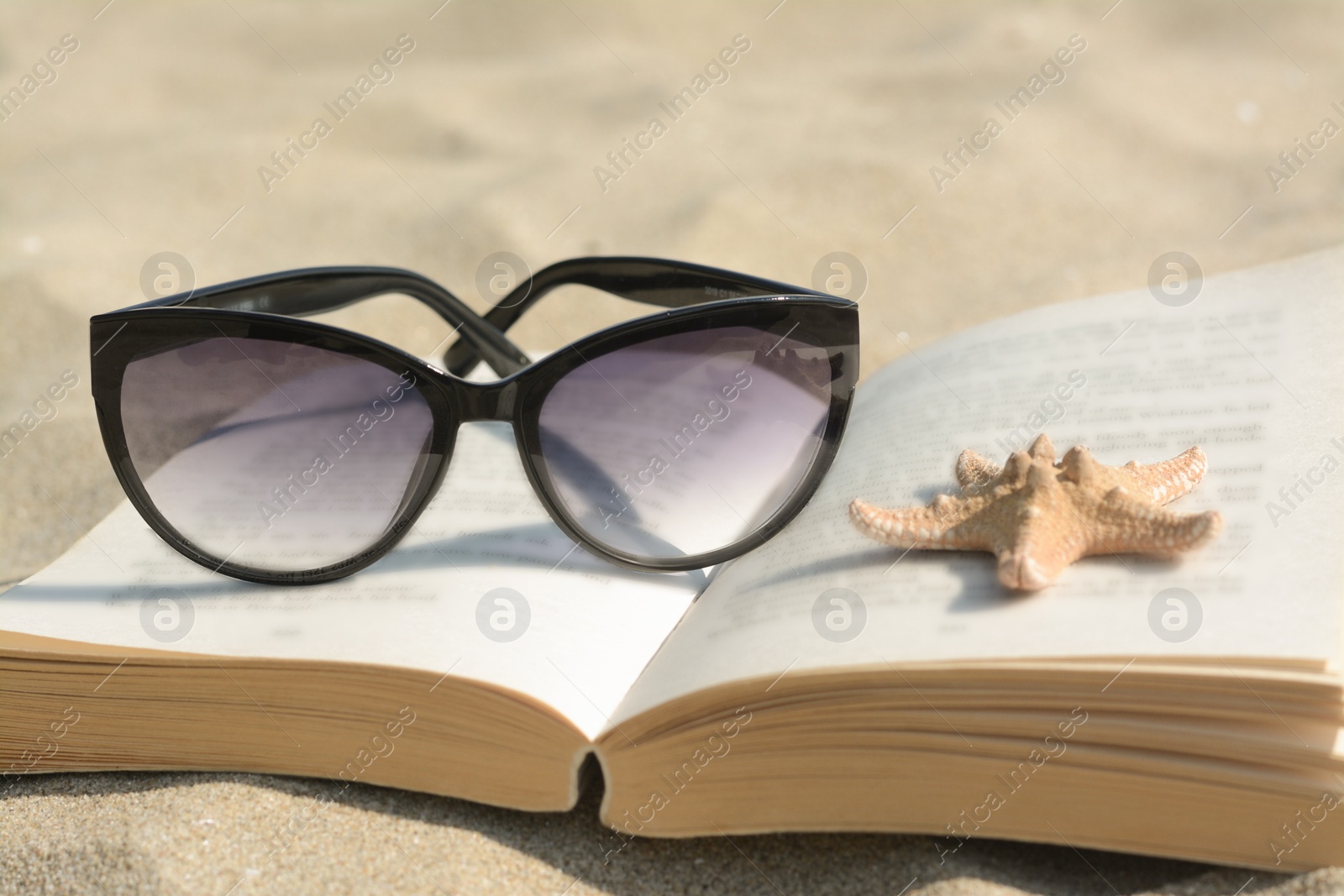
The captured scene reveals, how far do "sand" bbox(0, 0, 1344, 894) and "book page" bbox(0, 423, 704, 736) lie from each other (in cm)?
21

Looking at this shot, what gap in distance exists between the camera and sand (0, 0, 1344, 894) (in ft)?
4.20

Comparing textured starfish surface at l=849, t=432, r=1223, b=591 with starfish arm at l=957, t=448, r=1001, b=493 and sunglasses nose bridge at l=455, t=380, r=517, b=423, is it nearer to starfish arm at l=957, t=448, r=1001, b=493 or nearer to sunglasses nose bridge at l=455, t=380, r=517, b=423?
starfish arm at l=957, t=448, r=1001, b=493

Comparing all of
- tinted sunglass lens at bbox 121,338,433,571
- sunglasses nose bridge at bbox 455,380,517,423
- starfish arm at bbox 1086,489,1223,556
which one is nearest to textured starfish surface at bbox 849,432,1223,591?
starfish arm at bbox 1086,489,1223,556

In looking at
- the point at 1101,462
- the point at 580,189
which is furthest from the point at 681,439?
the point at 580,189

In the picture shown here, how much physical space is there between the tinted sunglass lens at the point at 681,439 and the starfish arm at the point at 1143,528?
1.57ft

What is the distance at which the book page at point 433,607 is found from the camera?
134 cm

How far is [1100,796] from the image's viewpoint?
3.67 ft

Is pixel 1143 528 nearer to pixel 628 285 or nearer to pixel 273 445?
pixel 628 285

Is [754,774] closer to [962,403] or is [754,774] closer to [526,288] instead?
[962,403]

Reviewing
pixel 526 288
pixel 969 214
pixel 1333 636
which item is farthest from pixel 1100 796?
pixel 969 214

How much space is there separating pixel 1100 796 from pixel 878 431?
34.3 inches

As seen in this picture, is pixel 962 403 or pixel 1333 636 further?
pixel 962 403

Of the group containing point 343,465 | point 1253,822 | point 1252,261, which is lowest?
point 1252,261

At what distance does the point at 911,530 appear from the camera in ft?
4.35
